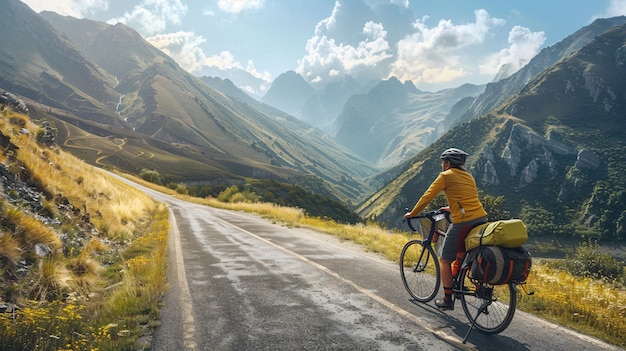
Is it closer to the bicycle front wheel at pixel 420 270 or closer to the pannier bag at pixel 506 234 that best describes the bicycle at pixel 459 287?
the bicycle front wheel at pixel 420 270

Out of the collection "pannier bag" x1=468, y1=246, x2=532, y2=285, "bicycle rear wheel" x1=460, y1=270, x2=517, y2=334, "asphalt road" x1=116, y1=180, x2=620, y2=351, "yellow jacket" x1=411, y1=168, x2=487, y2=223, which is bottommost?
"asphalt road" x1=116, y1=180, x2=620, y2=351

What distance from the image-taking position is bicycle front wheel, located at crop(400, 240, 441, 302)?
636cm

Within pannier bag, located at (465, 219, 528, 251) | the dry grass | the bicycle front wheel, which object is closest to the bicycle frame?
the bicycle front wheel

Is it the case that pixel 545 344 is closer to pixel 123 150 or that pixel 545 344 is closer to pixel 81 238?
pixel 81 238

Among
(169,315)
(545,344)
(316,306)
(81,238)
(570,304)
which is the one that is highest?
(570,304)

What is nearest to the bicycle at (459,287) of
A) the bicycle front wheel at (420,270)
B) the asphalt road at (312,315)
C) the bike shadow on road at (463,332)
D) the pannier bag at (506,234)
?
the bicycle front wheel at (420,270)

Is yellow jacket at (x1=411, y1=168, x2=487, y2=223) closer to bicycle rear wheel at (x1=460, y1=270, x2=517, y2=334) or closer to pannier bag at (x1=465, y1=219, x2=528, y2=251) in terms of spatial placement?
pannier bag at (x1=465, y1=219, x2=528, y2=251)

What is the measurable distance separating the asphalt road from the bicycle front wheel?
0.27 meters

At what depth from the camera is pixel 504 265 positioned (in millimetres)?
4582

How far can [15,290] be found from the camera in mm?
5484

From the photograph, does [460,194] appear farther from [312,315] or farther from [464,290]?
[312,315]

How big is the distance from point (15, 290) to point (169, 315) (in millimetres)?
2618

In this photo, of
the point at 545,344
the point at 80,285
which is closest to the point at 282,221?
the point at 80,285

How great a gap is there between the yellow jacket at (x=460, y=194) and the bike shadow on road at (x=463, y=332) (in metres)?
1.60
